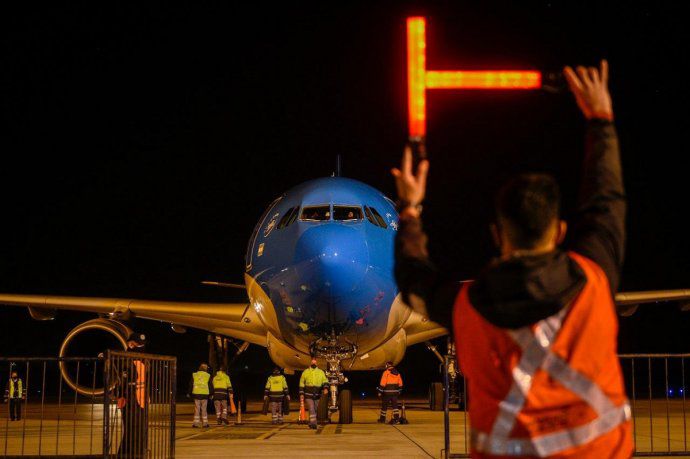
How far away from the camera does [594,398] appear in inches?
79.7

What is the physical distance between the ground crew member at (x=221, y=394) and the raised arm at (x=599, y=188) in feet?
46.8

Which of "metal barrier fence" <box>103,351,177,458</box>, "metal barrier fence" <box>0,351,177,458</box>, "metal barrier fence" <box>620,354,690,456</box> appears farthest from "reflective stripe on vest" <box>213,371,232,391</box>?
"metal barrier fence" <box>103,351,177,458</box>

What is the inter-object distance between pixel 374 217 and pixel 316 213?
927 mm

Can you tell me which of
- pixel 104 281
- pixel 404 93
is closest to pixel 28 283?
pixel 104 281

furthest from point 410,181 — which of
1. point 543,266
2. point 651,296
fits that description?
point 651,296

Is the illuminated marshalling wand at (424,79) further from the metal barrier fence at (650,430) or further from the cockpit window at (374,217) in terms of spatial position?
the cockpit window at (374,217)

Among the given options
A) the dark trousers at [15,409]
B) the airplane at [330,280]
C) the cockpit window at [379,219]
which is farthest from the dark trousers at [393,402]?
the dark trousers at [15,409]

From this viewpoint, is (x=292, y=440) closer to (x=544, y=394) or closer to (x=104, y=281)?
(x=544, y=394)

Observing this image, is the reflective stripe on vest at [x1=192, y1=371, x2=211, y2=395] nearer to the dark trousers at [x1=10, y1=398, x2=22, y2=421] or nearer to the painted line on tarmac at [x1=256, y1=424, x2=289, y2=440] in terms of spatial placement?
the painted line on tarmac at [x1=256, y1=424, x2=289, y2=440]

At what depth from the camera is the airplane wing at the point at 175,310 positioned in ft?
55.0

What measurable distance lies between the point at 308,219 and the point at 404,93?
10024mm

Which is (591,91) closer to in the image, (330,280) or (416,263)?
(416,263)

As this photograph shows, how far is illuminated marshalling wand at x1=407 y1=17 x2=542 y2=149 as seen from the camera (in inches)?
107

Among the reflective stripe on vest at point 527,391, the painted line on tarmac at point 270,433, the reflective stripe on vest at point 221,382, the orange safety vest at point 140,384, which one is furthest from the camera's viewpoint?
the reflective stripe on vest at point 221,382
